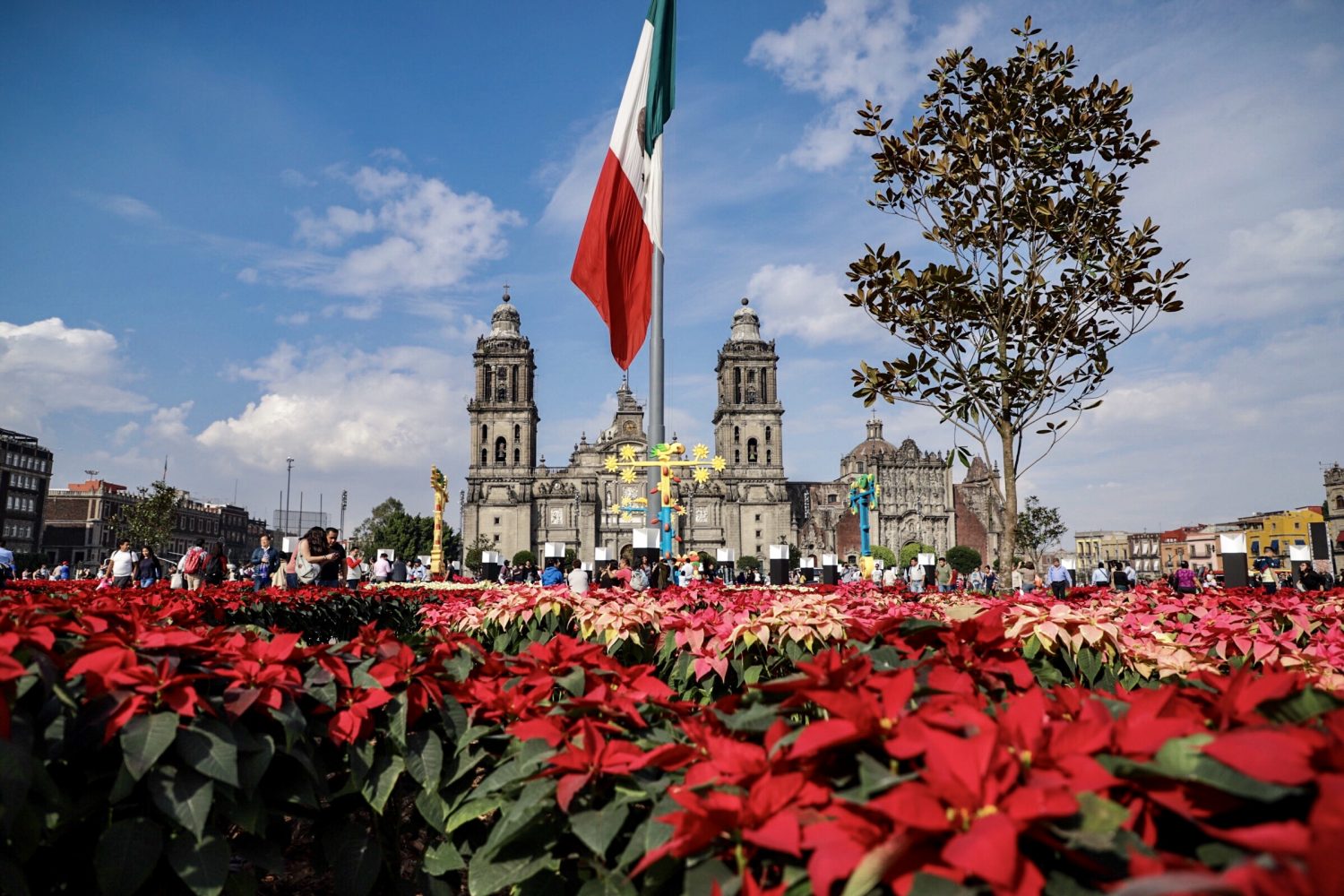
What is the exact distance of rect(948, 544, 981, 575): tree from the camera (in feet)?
242

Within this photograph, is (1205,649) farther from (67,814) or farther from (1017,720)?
(67,814)

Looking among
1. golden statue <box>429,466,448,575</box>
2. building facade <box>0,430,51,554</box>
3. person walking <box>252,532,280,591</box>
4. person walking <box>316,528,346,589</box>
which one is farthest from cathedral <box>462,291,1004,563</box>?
person walking <box>316,528,346,589</box>

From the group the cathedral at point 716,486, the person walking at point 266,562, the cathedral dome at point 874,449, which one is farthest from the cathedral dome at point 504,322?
the person walking at point 266,562

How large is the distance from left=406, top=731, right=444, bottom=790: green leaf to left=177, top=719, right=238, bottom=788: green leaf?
480 mm

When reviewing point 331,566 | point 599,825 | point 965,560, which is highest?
point 965,560

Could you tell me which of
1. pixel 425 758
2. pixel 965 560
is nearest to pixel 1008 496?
pixel 425 758

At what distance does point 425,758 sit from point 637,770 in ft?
2.41

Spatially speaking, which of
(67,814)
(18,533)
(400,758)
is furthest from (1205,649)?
(18,533)

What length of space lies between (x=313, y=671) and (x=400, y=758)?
1.23 ft

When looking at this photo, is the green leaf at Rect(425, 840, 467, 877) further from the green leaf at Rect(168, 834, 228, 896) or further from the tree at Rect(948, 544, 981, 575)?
the tree at Rect(948, 544, 981, 575)

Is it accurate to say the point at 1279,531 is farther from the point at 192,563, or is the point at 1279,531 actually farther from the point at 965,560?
the point at 192,563

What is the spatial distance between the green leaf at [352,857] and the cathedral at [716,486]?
84383mm

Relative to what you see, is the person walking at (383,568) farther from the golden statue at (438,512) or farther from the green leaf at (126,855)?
the green leaf at (126,855)

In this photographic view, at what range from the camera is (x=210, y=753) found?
6.70 ft
